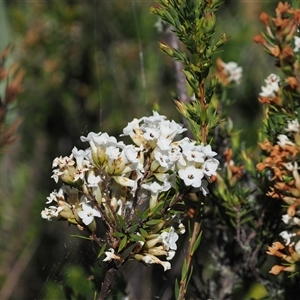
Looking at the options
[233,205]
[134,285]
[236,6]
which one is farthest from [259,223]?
[236,6]

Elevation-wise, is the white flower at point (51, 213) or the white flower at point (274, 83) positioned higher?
the white flower at point (274, 83)

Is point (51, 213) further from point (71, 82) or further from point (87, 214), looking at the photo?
point (71, 82)

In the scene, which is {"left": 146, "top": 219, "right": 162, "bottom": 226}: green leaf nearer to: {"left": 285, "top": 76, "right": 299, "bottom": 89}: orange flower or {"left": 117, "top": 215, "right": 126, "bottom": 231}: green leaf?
{"left": 117, "top": 215, "right": 126, "bottom": 231}: green leaf

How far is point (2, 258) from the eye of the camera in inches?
63.9

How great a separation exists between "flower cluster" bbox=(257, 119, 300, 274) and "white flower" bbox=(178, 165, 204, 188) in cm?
15

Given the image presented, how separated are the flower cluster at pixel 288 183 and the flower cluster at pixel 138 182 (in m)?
0.13

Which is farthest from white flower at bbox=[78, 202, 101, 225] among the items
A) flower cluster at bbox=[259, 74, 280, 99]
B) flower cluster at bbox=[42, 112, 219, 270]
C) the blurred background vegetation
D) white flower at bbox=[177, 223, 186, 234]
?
the blurred background vegetation

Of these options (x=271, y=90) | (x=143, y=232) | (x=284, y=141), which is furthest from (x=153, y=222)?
(x=271, y=90)

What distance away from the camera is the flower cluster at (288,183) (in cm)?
79

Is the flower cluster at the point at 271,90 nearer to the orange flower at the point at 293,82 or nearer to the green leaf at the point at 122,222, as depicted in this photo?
the orange flower at the point at 293,82

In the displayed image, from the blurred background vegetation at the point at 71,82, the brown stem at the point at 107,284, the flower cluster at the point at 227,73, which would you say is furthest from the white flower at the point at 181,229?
the blurred background vegetation at the point at 71,82

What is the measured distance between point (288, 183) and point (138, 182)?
0.22 meters

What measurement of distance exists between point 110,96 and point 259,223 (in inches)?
41.5

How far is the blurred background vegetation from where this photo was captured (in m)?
1.74
